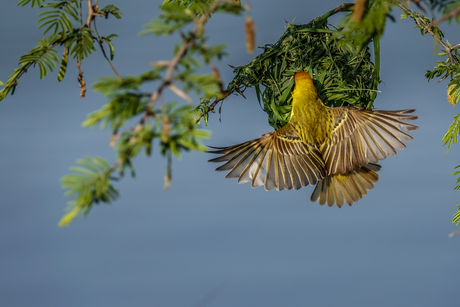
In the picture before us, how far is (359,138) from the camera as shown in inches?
71.6

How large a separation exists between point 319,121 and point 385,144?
0.87 feet

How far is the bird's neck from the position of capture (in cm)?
178

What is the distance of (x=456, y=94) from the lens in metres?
1.77

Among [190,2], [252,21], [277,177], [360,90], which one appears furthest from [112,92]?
[360,90]

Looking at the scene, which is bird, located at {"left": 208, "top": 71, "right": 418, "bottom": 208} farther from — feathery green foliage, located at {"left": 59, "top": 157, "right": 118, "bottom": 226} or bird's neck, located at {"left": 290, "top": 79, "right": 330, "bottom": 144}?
feathery green foliage, located at {"left": 59, "top": 157, "right": 118, "bottom": 226}

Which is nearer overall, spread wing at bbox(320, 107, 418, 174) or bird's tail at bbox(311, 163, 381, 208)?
spread wing at bbox(320, 107, 418, 174)

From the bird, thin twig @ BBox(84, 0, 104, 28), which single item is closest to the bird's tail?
the bird

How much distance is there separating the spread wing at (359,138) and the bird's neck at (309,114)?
0.04 m

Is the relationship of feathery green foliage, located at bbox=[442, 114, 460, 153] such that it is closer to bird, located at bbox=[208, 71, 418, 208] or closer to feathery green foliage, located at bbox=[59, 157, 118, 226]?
bird, located at bbox=[208, 71, 418, 208]

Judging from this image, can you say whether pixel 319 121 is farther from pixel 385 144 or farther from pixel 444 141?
pixel 444 141

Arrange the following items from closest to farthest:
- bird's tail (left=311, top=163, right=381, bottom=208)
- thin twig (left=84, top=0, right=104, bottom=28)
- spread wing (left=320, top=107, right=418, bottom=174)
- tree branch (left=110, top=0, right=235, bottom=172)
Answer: tree branch (left=110, top=0, right=235, bottom=172) → thin twig (left=84, top=0, right=104, bottom=28) → spread wing (left=320, top=107, right=418, bottom=174) → bird's tail (left=311, top=163, right=381, bottom=208)

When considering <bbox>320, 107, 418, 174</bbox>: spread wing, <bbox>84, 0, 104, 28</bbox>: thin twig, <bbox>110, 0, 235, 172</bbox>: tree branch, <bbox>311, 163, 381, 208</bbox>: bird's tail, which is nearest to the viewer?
<bbox>110, 0, 235, 172</bbox>: tree branch

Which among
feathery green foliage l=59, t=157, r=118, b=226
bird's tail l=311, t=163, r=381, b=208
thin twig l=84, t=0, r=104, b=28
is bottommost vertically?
feathery green foliage l=59, t=157, r=118, b=226

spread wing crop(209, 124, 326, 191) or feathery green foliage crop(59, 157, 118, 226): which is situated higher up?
spread wing crop(209, 124, 326, 191)
